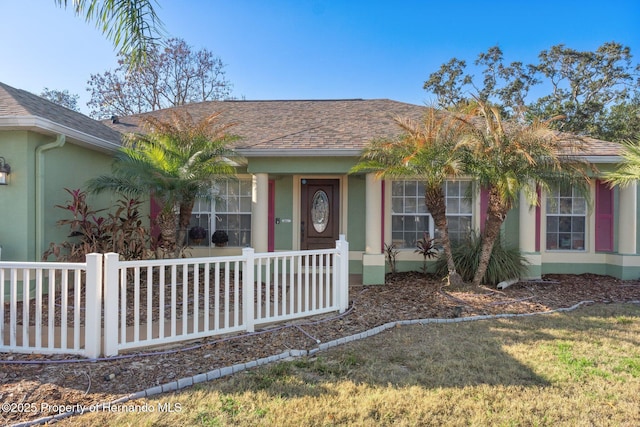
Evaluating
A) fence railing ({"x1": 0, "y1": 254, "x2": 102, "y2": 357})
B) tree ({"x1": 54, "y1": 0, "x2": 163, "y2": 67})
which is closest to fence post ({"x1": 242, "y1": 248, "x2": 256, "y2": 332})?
fence railing ({"x1": 0, "y1": 254, "x2": 102, "y2": 357})

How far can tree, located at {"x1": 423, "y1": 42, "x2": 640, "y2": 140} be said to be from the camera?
68.9 ft

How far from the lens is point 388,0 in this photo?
11.2 meters

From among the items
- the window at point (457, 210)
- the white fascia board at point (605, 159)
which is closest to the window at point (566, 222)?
the white fascia board at point (605, 159)

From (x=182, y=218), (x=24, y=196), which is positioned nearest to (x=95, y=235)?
(x=24, y=196)

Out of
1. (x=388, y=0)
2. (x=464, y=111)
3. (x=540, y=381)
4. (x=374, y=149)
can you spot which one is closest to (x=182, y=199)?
(x=374, y=149)

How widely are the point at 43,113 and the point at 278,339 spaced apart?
622 cm

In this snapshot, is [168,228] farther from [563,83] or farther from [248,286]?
[563,83]

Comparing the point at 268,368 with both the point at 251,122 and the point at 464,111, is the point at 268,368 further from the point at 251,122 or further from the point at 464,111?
the point at 251,122

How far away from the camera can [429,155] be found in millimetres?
6250

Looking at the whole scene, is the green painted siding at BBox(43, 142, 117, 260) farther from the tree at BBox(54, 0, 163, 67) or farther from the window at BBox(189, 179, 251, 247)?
the tree at BBox(54, 0, 163, 67)

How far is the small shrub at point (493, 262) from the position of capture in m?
Result: 7.44

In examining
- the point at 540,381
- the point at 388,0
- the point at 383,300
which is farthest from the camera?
the point at 388,0

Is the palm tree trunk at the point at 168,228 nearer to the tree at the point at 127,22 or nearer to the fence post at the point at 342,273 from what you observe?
the tree at the point at 127,22

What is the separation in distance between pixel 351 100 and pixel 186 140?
22.4ft
